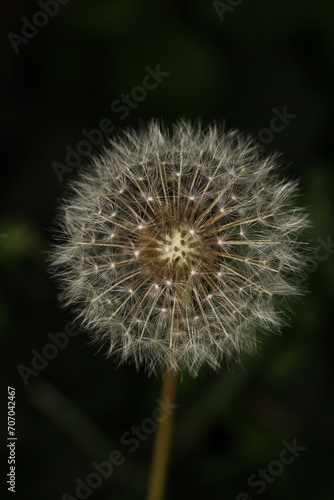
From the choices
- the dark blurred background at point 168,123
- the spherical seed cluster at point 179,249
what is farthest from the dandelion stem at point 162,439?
the dark blurred background at point 168,123

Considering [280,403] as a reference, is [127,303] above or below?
above

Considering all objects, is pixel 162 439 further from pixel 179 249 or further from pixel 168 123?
pixel 168 123

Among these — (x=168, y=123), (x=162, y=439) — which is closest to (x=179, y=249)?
(x=162, y=439)

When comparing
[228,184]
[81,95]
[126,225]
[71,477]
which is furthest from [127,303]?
[81,95]

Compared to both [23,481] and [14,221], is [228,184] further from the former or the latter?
[23,481]

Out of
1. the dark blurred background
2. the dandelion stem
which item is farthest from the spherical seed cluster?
the dark blurred background

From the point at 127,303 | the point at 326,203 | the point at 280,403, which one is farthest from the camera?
the point at 280,403

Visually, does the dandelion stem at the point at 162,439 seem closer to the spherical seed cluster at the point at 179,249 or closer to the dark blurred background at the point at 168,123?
the spherical seed cluster at the point at 179,249

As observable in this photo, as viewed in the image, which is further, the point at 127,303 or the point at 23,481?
the point at 23,481
